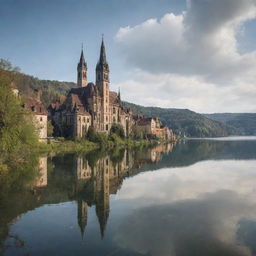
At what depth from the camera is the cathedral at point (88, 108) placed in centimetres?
8238

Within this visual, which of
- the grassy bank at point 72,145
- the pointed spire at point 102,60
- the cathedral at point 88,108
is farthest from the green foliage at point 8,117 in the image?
the pointed spire at point 102,60

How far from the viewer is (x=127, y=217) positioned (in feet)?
53.6

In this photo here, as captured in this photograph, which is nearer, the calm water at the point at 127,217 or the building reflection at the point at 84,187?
the calm water at the point at 127,217

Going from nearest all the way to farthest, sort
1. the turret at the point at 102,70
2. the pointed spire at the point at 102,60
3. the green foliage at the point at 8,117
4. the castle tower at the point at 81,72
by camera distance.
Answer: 1. the green foliage at the point at 8,117
2. the turret at the point at 102,70
3. the pointed spire at the point at 102,60
4. the castle tower at the point at 81,72

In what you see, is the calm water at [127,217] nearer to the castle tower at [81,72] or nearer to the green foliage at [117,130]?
the green foliage at [117,130]

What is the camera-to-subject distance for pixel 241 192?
76.4 ft

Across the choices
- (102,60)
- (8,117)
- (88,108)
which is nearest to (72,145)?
(88,108)

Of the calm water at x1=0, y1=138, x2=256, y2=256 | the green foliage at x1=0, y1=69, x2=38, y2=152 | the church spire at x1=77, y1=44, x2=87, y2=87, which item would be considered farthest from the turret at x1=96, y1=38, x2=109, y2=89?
the calm water at x1=0, y1=138, x2=256, y2=256

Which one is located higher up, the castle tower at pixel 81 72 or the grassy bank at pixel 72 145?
the castle tower at pixel 81 72

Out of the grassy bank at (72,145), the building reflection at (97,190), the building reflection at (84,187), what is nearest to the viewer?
the building reflection at (97,190)

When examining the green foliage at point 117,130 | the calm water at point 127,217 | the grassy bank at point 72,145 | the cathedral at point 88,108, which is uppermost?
the cathedral at point 88,108

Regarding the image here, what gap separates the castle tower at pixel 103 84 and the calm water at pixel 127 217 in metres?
65.3

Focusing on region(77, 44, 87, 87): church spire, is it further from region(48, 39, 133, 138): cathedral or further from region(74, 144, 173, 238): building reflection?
region(74, 144, 173, 238): building reflection

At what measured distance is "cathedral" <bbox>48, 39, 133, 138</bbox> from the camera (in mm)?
82375
